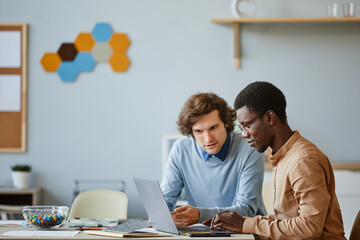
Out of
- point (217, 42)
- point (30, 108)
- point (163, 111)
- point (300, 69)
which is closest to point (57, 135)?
point (30, 108)

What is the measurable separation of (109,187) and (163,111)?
709 mm

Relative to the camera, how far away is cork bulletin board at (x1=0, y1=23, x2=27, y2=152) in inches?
165

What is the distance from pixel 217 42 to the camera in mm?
4137

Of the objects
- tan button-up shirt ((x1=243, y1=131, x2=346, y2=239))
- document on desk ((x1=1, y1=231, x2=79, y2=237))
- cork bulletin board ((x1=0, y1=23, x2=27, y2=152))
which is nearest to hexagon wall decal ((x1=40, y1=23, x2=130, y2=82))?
cork bulletin board ((x1=0, y1=23, x2=27, y2=152))

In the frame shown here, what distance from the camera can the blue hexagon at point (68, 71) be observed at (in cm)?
416

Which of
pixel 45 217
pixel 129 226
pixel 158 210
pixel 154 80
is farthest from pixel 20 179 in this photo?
pixel 158 210

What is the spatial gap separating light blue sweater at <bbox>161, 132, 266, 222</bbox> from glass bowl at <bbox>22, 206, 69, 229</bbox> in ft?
1.94

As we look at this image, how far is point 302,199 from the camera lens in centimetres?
165

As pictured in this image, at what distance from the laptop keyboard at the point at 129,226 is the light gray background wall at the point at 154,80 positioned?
2037 mm

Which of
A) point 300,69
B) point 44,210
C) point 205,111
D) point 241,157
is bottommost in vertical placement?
point 44,210

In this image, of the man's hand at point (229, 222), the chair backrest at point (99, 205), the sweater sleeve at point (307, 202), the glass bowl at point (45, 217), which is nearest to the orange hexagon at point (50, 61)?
the chair backrest at point (99, 205)

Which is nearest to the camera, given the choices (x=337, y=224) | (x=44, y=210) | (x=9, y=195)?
(x=337, y=224)

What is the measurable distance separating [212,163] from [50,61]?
217 centimetres

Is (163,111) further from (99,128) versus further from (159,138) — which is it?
(99,128)
